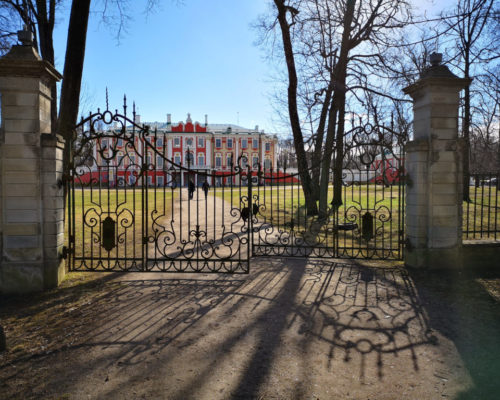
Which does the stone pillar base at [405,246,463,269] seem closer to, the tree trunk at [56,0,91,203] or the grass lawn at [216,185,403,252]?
the grass lawn at [216,185,403,252]

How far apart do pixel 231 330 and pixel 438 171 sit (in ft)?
14.4

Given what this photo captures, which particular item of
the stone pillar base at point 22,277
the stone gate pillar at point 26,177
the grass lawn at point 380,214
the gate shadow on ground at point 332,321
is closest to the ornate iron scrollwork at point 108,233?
the stone gate pillar at point 26,177

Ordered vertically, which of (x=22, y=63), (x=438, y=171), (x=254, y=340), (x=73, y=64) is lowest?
(x=254, y=340)

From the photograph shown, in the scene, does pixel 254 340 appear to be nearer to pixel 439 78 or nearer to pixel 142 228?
pixel 142 228

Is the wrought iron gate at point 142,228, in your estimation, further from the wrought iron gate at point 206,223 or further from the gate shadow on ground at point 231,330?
the gate shadow on ground at point 231,330

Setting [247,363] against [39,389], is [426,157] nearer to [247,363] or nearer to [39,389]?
[247,363]

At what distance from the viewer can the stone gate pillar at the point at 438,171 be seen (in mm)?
5812

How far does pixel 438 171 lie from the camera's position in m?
5.87

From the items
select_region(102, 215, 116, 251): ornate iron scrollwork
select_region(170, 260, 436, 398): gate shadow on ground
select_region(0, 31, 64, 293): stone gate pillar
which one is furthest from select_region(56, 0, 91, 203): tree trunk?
select_region(170, 260, 436, 398): gate shadow on ground

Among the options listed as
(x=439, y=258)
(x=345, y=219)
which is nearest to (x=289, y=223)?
(x=345, y=219)

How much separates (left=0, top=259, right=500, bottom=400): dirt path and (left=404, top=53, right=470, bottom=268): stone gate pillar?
22.8 inches

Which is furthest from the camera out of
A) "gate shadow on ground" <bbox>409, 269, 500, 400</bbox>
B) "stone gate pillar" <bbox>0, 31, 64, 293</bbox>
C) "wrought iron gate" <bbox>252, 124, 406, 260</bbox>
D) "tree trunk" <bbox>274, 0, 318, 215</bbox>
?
"tree trunk" <bbox>274, 0, 318, 215</bbox>

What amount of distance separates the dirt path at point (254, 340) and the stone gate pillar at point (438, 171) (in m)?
0.58

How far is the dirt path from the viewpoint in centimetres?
279
